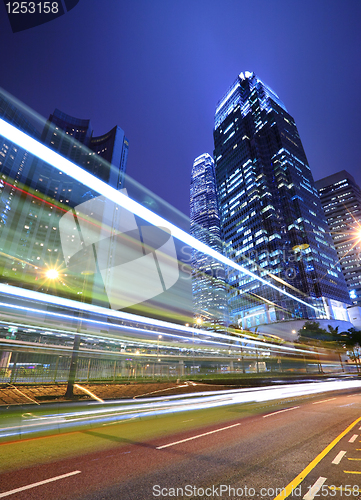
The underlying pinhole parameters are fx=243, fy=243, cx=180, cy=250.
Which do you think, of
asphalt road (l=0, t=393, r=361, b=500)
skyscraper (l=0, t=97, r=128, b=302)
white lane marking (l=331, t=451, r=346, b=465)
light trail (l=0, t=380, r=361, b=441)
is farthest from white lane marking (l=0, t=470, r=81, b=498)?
skyscraper (l=0, t=97, r=128, b=302)

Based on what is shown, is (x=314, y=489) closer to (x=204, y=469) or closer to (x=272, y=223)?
(x=204, y=469)

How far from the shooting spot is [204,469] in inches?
206

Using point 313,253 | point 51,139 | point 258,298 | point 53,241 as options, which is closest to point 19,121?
point 51,139

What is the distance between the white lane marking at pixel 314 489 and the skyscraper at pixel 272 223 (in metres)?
97.8

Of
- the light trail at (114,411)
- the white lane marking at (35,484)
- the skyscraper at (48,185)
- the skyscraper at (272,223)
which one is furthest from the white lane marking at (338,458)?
the skyscraper at (48,185)

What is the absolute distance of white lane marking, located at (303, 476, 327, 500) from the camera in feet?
13.4

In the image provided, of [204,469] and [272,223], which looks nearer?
[204,469]

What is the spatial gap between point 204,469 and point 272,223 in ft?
397

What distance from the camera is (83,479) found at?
477 cm

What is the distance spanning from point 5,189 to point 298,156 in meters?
156

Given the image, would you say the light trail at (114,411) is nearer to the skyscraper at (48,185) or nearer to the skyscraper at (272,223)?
the skyscraper at (272,223)

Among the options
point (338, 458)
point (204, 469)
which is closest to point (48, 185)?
point (204, 469)

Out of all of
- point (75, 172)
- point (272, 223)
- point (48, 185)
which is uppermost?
point (48, 185)

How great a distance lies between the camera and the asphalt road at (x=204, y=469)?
429cm
